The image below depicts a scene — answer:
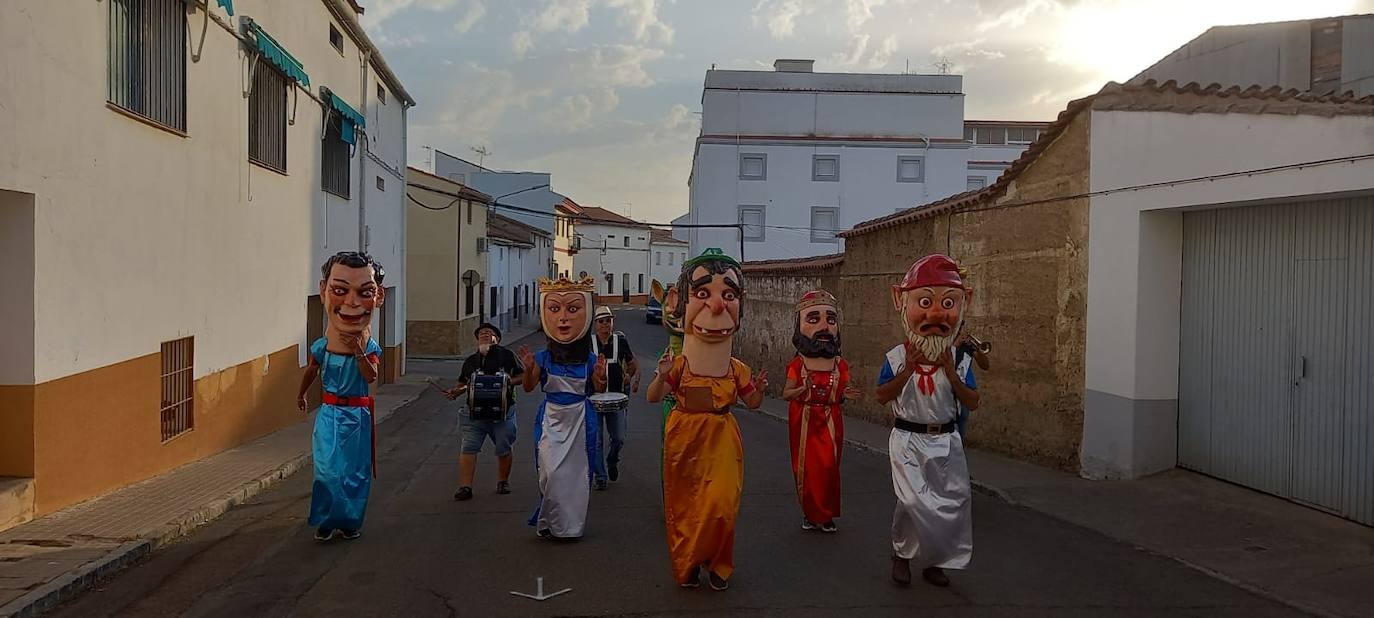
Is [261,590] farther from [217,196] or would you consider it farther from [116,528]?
[217,196]

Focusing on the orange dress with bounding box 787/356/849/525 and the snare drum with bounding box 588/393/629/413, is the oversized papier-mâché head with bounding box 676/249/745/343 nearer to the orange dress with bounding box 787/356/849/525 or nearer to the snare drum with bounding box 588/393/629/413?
the orange dress with bounding box 787/356/849/525

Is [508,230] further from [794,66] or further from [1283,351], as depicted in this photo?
[1283,351]

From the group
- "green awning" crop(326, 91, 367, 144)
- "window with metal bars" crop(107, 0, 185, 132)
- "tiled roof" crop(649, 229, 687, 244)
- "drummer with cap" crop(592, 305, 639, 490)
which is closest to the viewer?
"window with metal bars" crop(107, 0, 185, 132)

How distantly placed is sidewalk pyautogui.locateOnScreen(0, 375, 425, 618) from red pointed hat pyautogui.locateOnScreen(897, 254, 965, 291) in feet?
18.3

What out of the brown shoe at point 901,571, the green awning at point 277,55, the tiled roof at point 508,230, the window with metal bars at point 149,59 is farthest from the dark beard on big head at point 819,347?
the tiled roof at point 508,230

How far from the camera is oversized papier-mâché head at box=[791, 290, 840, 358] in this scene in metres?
8.20

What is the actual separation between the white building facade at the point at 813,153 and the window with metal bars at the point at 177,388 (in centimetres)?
3338

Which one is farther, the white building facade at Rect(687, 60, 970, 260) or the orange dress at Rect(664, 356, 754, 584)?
the white building facade at Rect(687, 60, 970, 260)

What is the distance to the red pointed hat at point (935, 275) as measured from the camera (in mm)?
6457

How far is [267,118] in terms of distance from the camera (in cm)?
1352

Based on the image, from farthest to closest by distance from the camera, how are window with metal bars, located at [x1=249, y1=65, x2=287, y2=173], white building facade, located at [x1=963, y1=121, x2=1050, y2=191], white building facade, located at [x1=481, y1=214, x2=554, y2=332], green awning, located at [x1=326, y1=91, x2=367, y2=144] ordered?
white building facade, located at [x1=963, y1=121, x2=1050, y2=191] < white building facade, located at [x1=481, y1=214, x2=554, y2=332] < green awning, located at [x1=326, y1=91, x2=367, y2=144] < window with metal bars, located at [x1=249, y1=65, x2=287, y2=173]

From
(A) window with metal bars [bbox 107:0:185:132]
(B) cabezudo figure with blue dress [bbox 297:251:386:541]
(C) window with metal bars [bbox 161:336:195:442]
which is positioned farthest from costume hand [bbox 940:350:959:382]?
(C) window with metal bars [bbox 161:336:195:442]

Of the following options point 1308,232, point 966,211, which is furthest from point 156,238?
point 1308,232

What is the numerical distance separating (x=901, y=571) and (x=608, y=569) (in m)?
1.93
